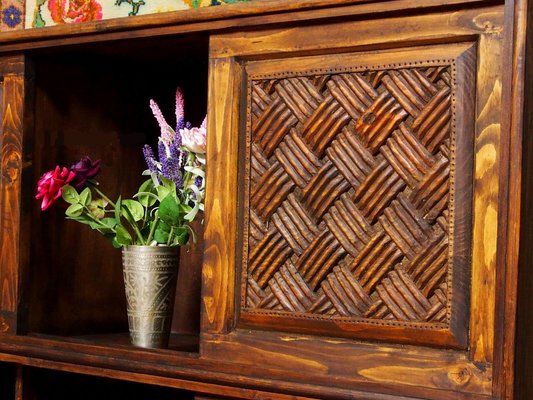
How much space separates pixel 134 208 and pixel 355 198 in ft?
2.14

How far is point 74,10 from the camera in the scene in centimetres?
292

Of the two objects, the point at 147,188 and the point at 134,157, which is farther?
the point at 134,157

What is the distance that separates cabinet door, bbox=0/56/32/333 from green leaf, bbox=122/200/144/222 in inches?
9.7

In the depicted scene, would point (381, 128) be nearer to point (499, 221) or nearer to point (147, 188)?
point (499, 221)

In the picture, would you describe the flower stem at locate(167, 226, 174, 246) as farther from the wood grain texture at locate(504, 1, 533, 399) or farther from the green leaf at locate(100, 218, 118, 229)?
the wood grain texture at locate(504, 1, 533, 399)

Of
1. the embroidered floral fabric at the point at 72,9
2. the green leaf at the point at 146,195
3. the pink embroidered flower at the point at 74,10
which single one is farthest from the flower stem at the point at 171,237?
the pink embroidered flower at the point at 74,10

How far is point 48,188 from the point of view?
84.4 inches

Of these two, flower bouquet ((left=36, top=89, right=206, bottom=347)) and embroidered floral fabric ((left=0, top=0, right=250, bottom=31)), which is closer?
flower bouquet ((left=36, top=89, right=206, bottom=347))

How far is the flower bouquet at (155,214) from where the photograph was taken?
2.13m

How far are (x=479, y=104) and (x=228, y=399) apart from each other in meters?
0.75

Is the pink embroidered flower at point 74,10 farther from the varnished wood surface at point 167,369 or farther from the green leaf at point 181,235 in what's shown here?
the varnished wood surface at point 167,369

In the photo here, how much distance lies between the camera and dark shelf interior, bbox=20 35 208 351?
2.25 metres

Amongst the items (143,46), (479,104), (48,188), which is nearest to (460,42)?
(479,104)

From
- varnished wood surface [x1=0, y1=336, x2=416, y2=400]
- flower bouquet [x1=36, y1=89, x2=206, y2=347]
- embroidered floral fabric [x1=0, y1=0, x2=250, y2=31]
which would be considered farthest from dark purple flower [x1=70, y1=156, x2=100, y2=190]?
embroidered floral fabric [x1=0, y1=0, x2=250, y2=31]
